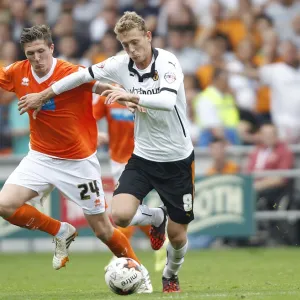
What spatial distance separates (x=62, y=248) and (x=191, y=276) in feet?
7.32

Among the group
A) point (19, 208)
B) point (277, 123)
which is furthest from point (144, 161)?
point (277, 123)

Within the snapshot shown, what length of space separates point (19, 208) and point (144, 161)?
1.35 meters

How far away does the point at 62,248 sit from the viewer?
940 centimetres

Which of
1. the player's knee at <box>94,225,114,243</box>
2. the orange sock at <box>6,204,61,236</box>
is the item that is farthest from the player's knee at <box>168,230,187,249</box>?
the orange sock at <box>6,204,61,236</box>

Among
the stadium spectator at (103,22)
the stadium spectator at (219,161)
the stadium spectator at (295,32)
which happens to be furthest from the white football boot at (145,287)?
the stadium spectator at (103,22)

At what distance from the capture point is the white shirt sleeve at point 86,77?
880 cm

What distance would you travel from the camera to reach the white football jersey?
855cm

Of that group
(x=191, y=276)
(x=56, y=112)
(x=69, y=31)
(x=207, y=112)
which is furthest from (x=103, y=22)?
(x=56, y=112)

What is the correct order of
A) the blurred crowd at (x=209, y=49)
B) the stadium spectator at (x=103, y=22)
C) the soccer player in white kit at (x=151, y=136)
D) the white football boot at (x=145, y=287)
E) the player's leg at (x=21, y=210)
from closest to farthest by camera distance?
the soccer player in white kit at (x=151, y=136) < the white football boot at (x=145, y=287) < the player's leg at (x=21, y=210) < the blurred crowd at (x=209, y=49) < the stadium spectator at (x=103, y=22)

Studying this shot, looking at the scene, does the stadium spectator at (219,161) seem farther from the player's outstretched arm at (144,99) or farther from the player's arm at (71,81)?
the player's outstretched arm at (144,99)

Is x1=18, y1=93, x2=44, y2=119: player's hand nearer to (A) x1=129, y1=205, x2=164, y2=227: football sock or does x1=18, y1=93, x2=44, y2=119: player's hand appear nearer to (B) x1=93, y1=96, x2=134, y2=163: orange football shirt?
(A) x1=129, y1=205, x2=164, y2=227: football sock

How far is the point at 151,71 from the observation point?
8547 millimetres

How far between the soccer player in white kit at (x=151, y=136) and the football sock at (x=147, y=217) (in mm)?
421

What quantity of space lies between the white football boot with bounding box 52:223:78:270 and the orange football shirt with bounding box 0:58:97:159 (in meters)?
0.84
